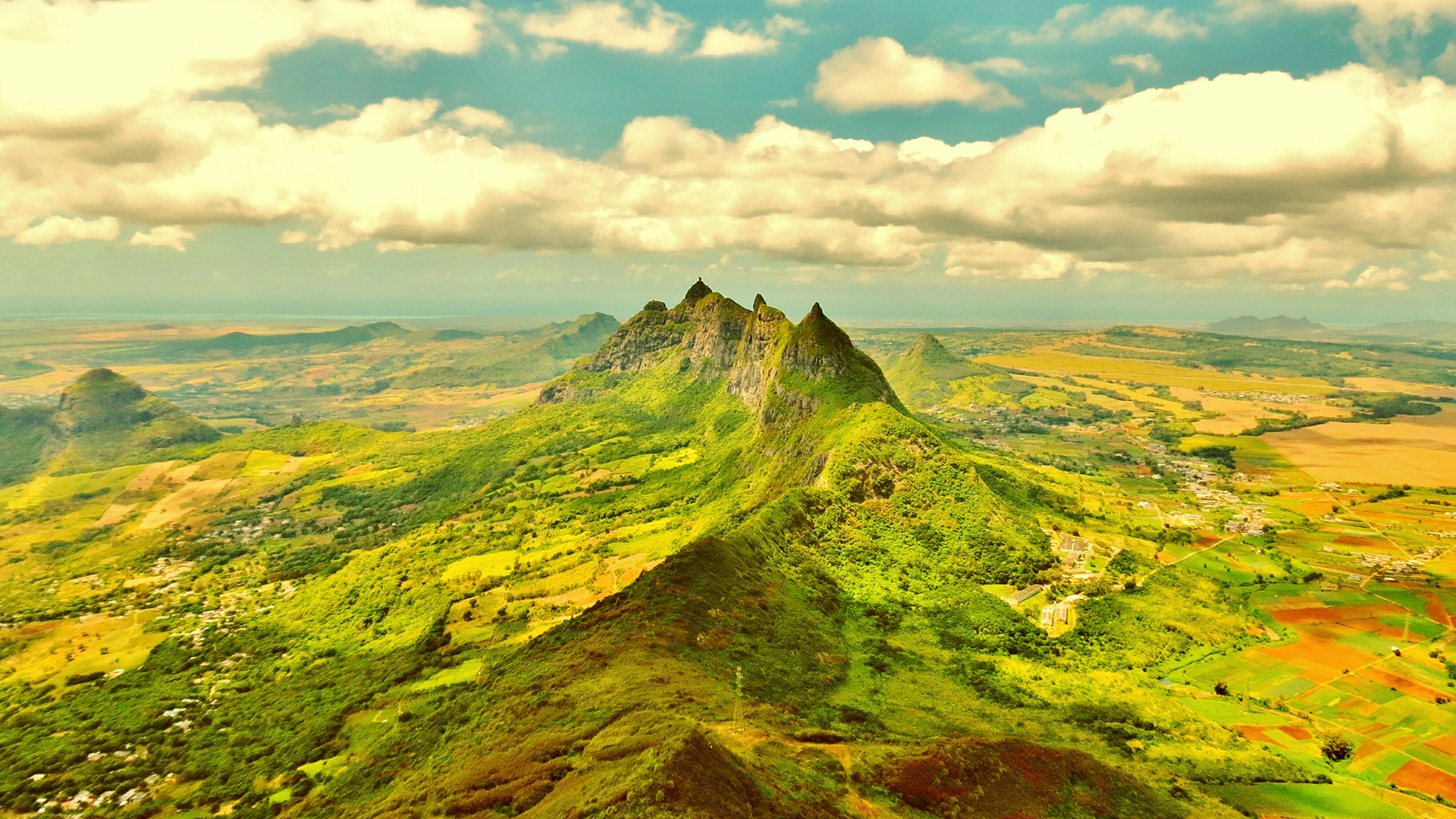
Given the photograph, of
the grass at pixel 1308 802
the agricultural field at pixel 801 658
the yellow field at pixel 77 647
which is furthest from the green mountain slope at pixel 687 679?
the grass at pixel 1308 802

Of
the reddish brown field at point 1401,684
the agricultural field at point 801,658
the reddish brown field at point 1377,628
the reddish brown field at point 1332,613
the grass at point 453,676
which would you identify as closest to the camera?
the agricultural field at point 801,658

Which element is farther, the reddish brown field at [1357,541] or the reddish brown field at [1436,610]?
the reddish brown field at [1357,541]

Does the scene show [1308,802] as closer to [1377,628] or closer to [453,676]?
[1377,628]

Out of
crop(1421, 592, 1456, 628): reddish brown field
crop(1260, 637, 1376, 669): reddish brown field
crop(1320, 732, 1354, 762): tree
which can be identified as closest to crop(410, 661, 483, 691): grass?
crop(1320, 732, 1354, 762): tree

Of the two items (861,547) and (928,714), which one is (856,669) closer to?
(928,714)

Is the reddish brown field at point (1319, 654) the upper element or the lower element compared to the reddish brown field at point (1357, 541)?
lower

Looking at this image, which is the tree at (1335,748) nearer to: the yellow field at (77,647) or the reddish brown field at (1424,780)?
the reddish brown field at (1424,780)

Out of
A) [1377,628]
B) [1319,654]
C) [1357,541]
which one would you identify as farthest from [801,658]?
[1357,541]
